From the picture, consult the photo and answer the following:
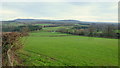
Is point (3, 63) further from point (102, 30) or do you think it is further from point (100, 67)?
point (102, 30)

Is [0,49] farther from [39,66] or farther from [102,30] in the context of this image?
[102,30]

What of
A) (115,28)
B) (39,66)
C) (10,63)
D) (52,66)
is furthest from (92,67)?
(115,28)

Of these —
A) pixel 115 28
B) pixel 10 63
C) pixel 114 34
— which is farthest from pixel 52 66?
pixel 115 28

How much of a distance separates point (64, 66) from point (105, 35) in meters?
31.9

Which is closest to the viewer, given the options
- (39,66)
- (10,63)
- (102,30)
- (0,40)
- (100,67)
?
(0,40)

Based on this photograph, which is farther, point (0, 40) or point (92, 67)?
point (92, 67)

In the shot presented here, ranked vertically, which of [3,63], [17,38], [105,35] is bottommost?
[105,35]

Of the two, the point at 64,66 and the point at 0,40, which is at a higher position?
the point at 0,40

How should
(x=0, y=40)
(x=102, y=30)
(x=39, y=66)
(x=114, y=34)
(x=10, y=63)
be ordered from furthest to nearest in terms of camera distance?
1. (x=102, y=30)
2. (x=114, y=34)
3. (x=39, y=66)
4. (x=10, y=63)
5. (x=0, y=40)

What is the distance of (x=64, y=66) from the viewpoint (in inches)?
314

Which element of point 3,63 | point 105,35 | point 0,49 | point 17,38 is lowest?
point 105,35

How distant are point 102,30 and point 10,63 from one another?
36.6 meters

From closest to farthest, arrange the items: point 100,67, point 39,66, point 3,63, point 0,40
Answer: point 0,40, point 3,63, point 39,66, point 100,67

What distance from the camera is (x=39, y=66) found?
25.0 feet
